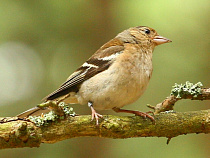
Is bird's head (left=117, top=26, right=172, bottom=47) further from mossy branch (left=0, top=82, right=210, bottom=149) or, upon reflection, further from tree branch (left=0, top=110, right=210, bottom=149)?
tree branch (left=0, top=110, right=210, bottom=149)

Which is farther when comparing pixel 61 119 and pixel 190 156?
pixel 190 156

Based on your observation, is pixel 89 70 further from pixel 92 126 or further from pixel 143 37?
pixel 92 126

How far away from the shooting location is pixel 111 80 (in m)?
4.70

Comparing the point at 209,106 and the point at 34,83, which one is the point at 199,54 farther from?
the point at 34,83

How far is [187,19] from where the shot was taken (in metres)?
7.06

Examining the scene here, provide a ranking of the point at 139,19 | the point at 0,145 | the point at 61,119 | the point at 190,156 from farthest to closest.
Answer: the point at 139,19 → the point at 190,156 → the point at 61,119 → the point at 0,145

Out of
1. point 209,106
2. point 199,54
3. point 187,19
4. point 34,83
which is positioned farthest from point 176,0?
point 34,83

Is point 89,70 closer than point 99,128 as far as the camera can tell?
No

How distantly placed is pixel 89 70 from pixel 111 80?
57 centimetres

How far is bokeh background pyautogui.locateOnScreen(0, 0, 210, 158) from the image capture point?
246 inches

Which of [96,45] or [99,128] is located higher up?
[96,45]

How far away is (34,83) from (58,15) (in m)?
1.63

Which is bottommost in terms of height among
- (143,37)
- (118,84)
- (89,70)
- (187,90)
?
(187,90)

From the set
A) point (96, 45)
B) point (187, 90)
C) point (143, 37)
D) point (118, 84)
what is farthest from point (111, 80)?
point (96, 45)
